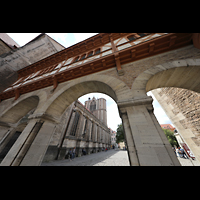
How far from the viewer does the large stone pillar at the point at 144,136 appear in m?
1.74

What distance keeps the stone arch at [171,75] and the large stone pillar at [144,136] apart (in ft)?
1.67

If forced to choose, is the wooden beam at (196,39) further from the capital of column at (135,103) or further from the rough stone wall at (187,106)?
the capital of column at (135,103)

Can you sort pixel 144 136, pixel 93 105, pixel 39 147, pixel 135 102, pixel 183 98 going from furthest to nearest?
pixel 93 105
pixel 183 98
pixel 39 147
pixel 135 102
pixel 144 136

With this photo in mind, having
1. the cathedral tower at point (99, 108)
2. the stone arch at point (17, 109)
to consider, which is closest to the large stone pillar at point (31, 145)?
the stone arch at point (17, 109)

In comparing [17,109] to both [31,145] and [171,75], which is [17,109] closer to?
[31,145]

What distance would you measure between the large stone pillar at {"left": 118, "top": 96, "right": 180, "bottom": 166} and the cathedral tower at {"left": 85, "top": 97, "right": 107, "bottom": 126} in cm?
2930

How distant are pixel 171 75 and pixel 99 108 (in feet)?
102

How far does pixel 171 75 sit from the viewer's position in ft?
10.4

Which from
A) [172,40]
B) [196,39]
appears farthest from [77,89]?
[196,39]

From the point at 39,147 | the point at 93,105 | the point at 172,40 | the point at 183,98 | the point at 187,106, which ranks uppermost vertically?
the point at 93,105
